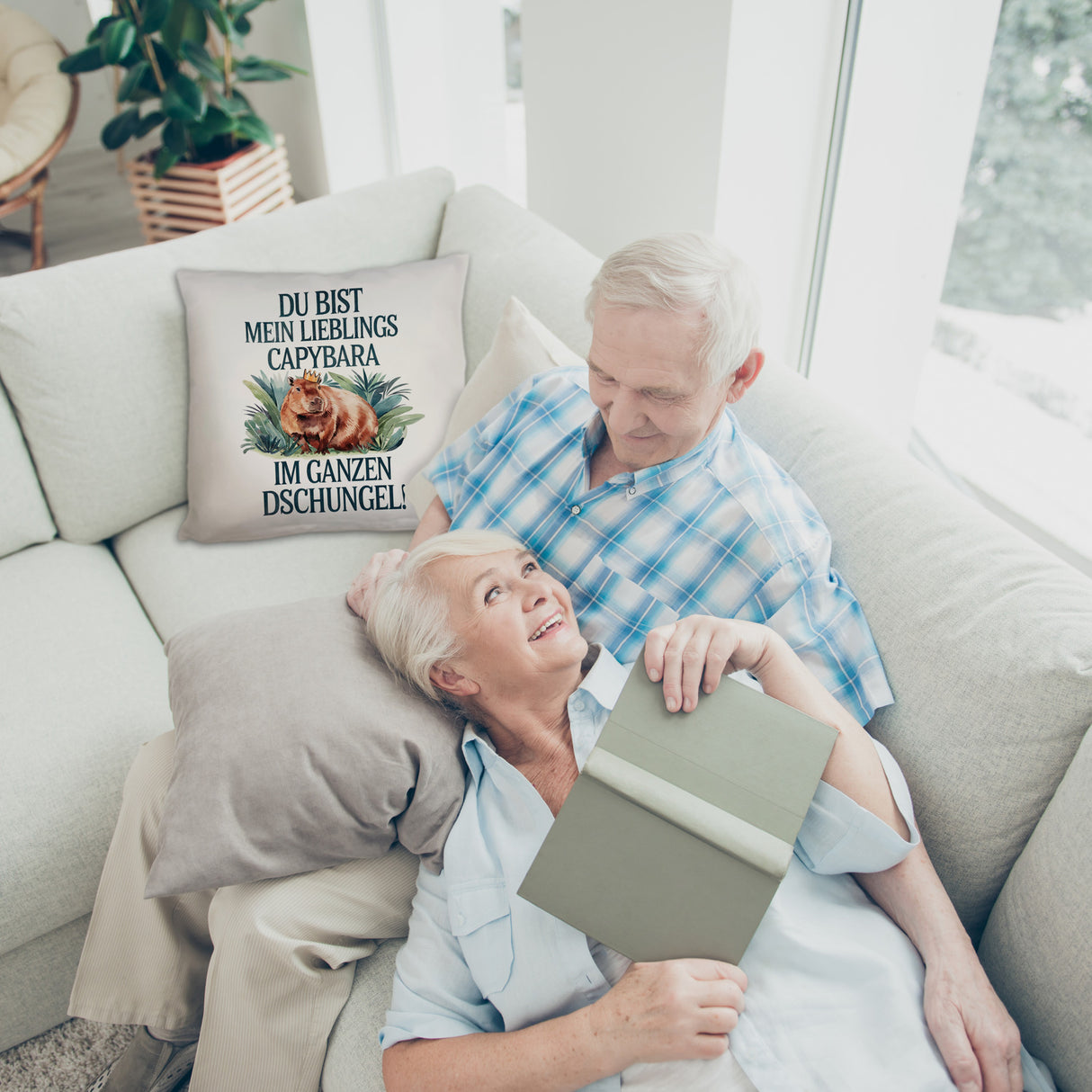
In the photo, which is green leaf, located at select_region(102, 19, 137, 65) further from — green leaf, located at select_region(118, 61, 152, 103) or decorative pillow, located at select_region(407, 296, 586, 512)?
decorative pillow, located at select_region(407, 296, 586, 512)

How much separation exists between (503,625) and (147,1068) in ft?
2.81

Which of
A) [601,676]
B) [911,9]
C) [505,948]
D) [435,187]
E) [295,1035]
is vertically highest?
[911,9]

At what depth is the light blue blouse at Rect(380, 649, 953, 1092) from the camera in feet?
2.75

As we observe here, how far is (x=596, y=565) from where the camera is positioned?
122 centimetres

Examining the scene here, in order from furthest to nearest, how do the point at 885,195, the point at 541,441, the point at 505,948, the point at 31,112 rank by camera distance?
the point at 31,112 → the point at 885,195 → the point at 541,441 → the point at 505,948

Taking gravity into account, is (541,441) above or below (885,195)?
below

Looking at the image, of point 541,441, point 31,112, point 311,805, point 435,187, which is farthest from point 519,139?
point 311,805

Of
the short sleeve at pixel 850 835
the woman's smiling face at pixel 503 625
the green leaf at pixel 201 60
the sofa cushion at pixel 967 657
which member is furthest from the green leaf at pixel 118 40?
the short sleeve at pixel 850 835

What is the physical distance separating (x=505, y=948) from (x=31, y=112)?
11.9ft

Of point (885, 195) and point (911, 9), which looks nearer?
point (911, 9)

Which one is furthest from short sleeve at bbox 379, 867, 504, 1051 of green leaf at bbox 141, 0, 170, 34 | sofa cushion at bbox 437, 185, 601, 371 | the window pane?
green leaf at bbox 141, 0, 170, 34

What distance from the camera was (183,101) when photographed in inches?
104

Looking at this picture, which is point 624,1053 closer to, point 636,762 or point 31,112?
point 636,762

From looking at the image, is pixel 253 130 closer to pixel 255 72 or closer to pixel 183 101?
pixel 183 101
